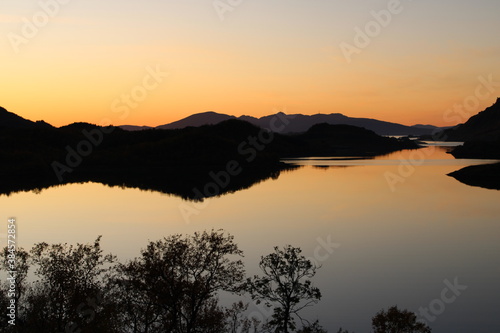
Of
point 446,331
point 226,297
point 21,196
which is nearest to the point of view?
point 446,331

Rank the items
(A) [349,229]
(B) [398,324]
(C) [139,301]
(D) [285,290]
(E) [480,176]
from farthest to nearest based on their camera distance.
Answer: (E) [480,176]
(A) [349,229]
(D) [285,290]
(C) [139,301]
(B) [398,324]

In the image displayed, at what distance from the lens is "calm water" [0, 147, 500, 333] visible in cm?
4112

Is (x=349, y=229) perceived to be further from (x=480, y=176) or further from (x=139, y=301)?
(x=480, y=176)

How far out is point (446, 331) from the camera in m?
35.0

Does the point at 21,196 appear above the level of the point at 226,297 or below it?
above

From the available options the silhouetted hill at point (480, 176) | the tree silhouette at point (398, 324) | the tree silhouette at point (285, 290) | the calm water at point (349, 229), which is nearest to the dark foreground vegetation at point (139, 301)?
the tree silhouette at point (398, 324)

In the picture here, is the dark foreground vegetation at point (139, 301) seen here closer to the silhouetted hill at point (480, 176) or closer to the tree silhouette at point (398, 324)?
the tree silhouette at point (398, 324)

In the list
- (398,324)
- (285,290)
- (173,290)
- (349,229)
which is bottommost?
(398,324)

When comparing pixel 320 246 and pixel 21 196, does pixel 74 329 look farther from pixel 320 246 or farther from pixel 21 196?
pixel 21 196

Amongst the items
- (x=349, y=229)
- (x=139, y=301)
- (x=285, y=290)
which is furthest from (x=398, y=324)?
(x=349, y=229)

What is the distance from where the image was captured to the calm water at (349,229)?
41.1 m

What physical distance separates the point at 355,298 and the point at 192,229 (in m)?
36.1

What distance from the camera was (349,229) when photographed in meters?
71.2

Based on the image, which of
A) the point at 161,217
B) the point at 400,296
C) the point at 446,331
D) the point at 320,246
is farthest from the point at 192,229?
the point at 446,331
